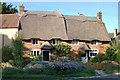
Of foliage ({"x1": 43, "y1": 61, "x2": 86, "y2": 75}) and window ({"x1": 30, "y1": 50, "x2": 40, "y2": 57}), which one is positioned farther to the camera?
window ({"x1": 30, "y1": 50, "x2": 40, "y2": 57})

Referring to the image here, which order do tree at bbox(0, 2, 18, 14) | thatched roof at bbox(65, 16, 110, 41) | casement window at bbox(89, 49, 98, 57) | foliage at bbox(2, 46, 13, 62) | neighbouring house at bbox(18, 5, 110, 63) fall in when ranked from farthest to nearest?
tree at bbox(0, 2, 18, 14), casement window at bbox(89, 49, 98, 57), thatched roof at bbox(65, 16, 110, 41), neighbouring house at bbox(18, 5, 110, 63), foliage at bbox(2, 46, 13, 62)

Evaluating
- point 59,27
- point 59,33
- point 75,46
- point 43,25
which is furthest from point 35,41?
point 75,46

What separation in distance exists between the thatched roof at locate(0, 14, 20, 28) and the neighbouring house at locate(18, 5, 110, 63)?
0.98m

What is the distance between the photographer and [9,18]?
97.8 ft

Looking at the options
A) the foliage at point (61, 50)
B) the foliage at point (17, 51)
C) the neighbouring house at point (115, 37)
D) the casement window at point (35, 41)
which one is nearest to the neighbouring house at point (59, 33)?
the casement window at point (35, 41)

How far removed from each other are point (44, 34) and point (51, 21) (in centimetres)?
357

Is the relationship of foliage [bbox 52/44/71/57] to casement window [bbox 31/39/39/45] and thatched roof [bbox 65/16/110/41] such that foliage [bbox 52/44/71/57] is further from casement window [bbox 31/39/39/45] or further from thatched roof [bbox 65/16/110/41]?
casement window [bbox 31/39/39/45]

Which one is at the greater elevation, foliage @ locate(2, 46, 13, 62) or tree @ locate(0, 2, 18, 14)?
tree @ locate(0, 2, 18, 14)

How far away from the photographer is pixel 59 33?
28406 millimetres

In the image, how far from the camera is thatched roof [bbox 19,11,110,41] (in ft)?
91.9

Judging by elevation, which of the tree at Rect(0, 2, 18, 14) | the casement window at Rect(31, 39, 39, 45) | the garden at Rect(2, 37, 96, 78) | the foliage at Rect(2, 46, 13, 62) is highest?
the tree at Rect(0, 2, 18, 14)

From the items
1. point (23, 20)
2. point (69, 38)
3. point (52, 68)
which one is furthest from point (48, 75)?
point (23, 20)

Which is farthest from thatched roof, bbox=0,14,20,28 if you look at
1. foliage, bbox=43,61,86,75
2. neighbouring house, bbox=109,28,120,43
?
neighbouring house, bbox=109,28,120,43

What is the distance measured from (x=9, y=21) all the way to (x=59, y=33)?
950 centimetres
